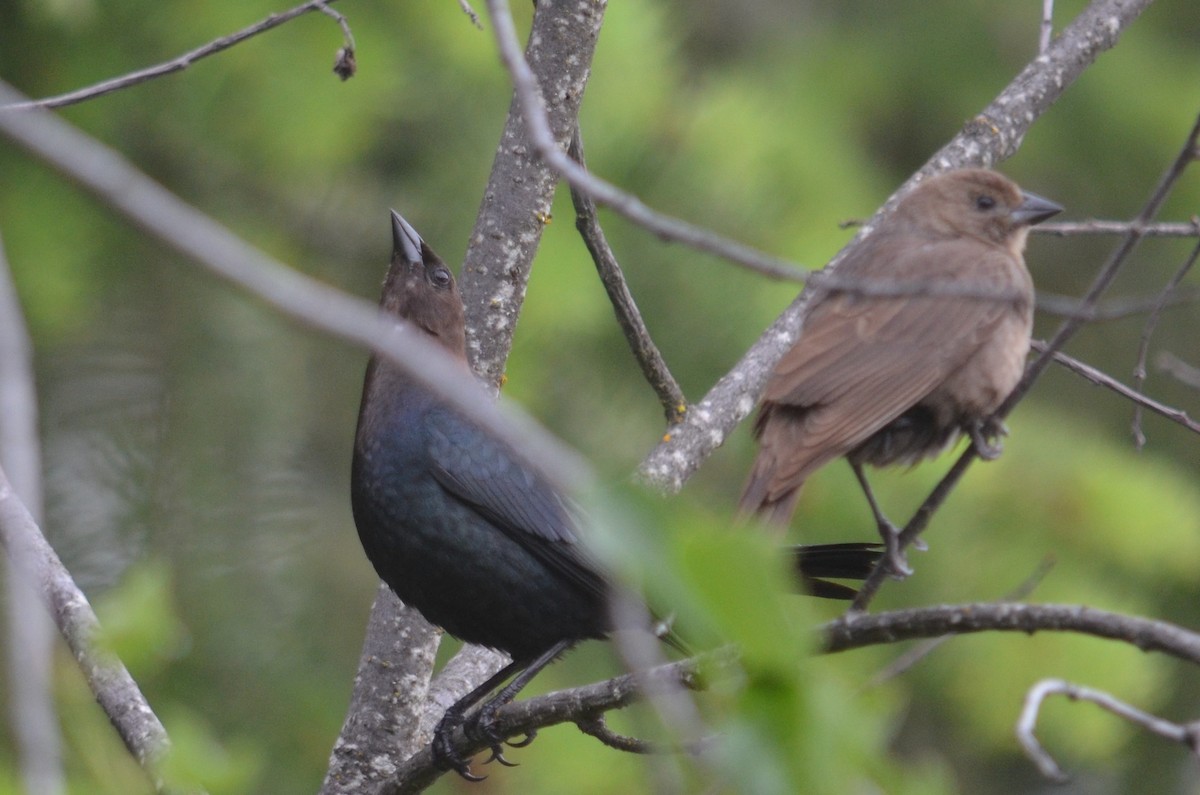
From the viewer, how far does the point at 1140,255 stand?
21.1 feet

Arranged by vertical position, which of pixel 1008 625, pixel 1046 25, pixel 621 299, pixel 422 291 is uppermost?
pixel 1046 25

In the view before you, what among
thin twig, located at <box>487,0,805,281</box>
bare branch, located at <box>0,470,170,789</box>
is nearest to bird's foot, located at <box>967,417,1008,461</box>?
thin twig, located at <box>487,0,805,281</box>

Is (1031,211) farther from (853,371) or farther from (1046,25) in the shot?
(853,371)

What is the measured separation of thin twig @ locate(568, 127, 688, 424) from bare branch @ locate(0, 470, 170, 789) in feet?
3.95

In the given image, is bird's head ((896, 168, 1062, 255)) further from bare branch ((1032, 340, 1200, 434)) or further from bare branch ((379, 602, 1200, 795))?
bare branch ((379, 602, 1200, 795))

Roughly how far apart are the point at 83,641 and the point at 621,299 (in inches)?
51.4

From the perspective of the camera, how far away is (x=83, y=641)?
2029 mm

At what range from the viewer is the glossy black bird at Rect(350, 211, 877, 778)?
2830 millimetres

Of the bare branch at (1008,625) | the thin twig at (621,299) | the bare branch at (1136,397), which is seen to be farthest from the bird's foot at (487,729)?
the bare branch at (1136,397)

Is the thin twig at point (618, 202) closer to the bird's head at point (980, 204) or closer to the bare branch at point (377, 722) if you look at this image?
the bare branch at point (377, 722)

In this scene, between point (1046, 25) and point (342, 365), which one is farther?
point (342, 365)

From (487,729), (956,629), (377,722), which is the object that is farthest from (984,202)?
(956,629)

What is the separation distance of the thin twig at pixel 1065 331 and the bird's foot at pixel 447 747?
3.38ft

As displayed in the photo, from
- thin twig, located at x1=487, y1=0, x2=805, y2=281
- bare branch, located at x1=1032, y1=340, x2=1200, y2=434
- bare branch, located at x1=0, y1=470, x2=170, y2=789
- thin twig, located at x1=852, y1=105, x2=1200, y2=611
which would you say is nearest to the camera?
thin twig, located at x1=487, y1=0, x2=805, y2=281
